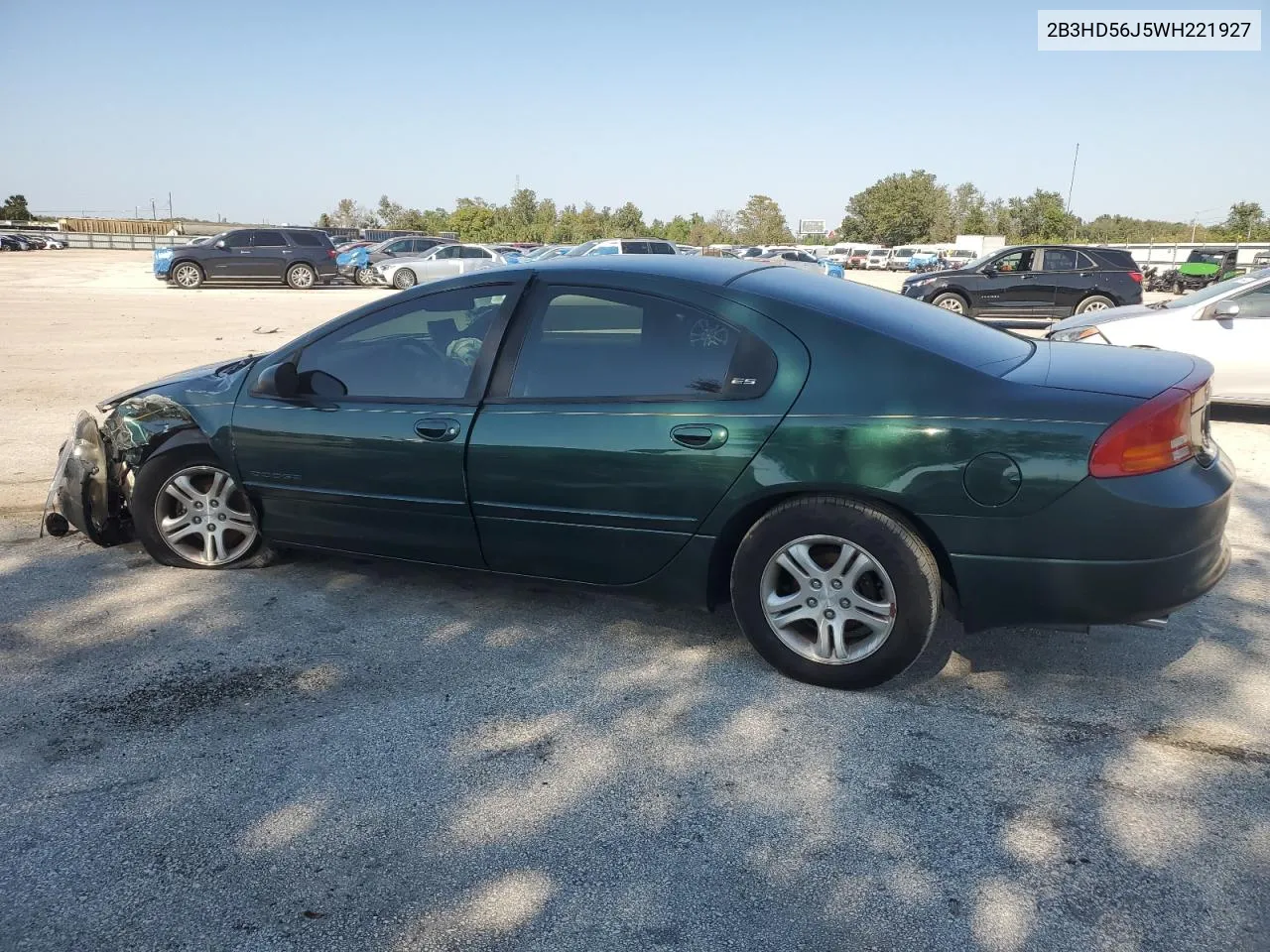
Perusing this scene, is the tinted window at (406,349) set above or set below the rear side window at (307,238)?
below

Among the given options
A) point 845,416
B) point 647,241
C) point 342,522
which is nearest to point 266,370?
point 342,522

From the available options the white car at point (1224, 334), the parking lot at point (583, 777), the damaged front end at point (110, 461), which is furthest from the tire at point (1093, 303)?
the damaged front end at point (110, 461)

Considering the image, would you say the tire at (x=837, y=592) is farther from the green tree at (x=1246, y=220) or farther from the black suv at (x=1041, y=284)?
the green tree at (x=1246, y=220)

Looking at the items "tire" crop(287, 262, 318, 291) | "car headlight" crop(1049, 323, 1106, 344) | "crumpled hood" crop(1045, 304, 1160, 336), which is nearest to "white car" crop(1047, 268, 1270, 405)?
"car headlight" crop(1049, 323, 1106, 344)

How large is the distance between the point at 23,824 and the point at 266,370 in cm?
212

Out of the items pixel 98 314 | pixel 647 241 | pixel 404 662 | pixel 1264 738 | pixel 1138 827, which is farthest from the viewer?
pixel 647 241

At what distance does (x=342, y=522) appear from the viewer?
417cm

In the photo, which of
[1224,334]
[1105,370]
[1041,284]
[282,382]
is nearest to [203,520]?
[282,382]

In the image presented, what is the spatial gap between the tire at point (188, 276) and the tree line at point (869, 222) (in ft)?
146

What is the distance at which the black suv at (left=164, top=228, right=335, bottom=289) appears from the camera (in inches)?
1049

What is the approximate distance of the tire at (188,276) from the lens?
87.3 feet

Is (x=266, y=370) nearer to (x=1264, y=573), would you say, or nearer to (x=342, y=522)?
(x=342, y=522)

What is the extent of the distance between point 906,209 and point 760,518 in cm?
10278

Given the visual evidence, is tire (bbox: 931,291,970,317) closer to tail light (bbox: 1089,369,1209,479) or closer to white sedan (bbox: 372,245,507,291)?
white sedan (bbox: 372,245,507,291)
